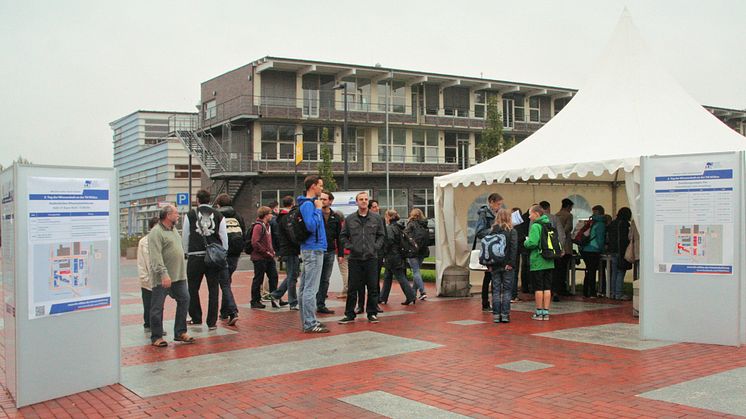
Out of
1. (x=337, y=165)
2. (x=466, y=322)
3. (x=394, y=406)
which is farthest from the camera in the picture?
(x=337, y=165)

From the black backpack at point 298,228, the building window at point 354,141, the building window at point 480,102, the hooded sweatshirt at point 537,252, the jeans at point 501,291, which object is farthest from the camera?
the building window at point 480,102

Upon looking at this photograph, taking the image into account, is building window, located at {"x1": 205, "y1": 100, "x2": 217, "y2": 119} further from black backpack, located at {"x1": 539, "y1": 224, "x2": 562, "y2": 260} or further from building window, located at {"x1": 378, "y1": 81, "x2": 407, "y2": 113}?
black backpack, located at {"x1": 539, "y1": 224, "x2": 562, "y2": 260}

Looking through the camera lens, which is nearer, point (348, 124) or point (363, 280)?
point (363, 280)

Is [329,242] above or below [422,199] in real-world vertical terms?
below

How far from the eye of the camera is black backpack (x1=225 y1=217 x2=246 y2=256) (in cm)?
1039

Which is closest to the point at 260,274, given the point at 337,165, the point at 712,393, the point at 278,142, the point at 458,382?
the point at 458,382

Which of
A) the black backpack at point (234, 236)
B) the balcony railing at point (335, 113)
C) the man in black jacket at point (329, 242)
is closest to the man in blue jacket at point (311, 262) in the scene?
the black backpack at point (234, 236)

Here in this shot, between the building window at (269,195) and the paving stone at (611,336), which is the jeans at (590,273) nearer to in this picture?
the paving stone at (611,336)

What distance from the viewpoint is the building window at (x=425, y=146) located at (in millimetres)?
47781

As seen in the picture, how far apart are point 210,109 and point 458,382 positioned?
1664 inches

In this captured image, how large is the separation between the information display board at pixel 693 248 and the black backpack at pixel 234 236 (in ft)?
18.4

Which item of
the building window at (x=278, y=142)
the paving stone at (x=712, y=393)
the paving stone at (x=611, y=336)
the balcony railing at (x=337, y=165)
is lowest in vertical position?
the paving stone at (x=611, y=336)

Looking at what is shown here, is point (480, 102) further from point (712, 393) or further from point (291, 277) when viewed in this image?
point (712, 393)

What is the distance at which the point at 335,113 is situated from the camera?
44.3 metres
